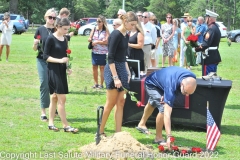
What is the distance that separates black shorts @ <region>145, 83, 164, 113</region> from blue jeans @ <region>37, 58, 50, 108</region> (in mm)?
1962

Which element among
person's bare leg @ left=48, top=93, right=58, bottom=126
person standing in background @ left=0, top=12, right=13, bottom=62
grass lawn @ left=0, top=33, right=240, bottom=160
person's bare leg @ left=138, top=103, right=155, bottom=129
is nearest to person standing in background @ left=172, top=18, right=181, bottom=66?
grass lawn @ left=0, top=33, right=240, bottom=160

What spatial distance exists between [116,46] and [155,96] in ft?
3.03

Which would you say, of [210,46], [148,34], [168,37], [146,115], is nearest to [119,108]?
[146,115]

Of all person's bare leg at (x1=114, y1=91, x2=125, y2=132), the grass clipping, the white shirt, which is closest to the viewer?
the grass clipping

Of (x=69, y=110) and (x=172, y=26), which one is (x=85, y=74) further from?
(x=69, y=110)

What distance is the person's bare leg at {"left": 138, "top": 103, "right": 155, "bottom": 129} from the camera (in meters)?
7.60

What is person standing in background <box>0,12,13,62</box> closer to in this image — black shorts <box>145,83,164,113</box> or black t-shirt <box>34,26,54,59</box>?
black t-shirt <box>34,26,54,59</box>

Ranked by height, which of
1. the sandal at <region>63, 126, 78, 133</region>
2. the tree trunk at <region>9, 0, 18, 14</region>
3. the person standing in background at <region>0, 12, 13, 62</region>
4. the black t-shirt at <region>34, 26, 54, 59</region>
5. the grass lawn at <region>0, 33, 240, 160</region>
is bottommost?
the grass lawn at <region>0, 33, 240, 160</region>

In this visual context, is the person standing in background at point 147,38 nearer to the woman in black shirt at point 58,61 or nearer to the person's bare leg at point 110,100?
the woman in black shirt at point 58,61

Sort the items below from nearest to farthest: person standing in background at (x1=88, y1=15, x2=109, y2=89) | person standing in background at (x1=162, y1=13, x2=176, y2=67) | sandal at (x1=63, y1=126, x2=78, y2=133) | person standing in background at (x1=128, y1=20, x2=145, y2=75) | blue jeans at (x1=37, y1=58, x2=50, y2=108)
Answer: sandal at (x1=63, y1=126, x2=78, y2=133), blue jeans at (x1=37, y1=58, x2=50, y2=108), person standing in background at (x1=128, y1=20, x2=145, y2=75), person standing in background at (x1=88, y1=15, x2=109, y2=89), person standing in background at (x1=162, y1=13, x2=176, y2=67)

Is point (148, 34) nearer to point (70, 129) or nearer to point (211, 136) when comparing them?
point (70, 129)

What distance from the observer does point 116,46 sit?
6941 millimetres

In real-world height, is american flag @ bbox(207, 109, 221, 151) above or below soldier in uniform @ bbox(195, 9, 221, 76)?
below

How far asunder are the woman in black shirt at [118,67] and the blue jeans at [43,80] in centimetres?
161
